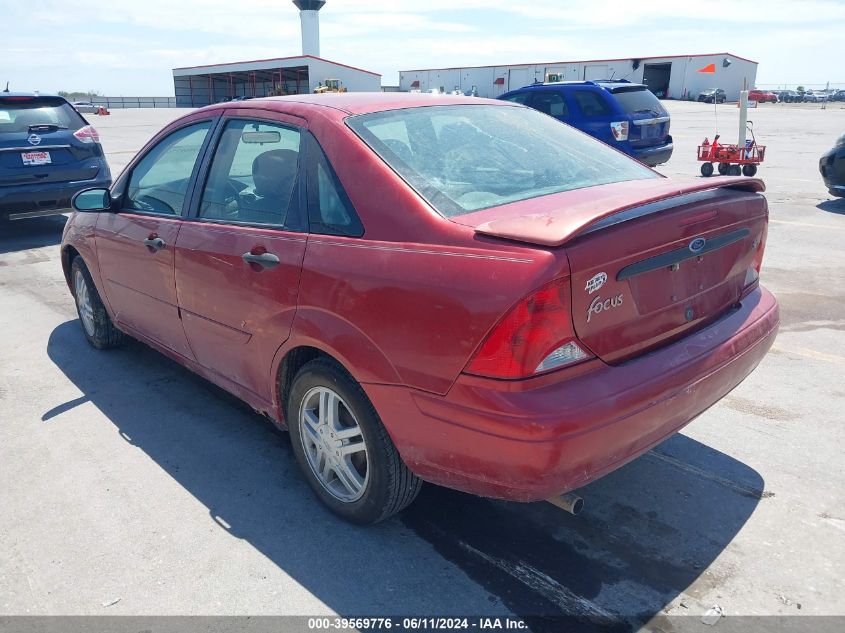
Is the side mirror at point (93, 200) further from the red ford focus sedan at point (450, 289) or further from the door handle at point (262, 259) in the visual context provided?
the door handle at point (262, 259)

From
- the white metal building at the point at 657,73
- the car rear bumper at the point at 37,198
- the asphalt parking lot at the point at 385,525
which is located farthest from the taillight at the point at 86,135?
the white metal building at the point at 657,73

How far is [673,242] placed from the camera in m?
2.47

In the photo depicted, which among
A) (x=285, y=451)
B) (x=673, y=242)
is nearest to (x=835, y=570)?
(x=673, y=242)

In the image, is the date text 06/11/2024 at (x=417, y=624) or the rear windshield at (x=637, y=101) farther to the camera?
the rear windshield at (x=637, y=101)

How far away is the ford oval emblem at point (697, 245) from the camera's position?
8.40 feet

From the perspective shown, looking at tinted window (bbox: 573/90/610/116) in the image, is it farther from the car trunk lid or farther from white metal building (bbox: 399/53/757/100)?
white metal building (bbox: 399/53/757/100)

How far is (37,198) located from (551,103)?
841 cm

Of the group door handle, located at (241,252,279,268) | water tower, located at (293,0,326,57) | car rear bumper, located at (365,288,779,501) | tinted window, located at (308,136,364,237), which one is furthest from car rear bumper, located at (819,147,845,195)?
water tower, located at (293,0,326,57)

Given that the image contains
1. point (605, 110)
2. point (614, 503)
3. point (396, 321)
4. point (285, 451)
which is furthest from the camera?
point (605, 110)

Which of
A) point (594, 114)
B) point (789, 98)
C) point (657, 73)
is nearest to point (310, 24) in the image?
point (657, 73)

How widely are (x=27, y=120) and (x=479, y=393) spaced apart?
8.63 metres

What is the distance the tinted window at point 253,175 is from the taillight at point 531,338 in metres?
1.26

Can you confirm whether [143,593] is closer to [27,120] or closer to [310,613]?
[310,613]

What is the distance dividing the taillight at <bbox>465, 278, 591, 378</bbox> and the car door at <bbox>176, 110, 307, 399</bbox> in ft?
3.30
